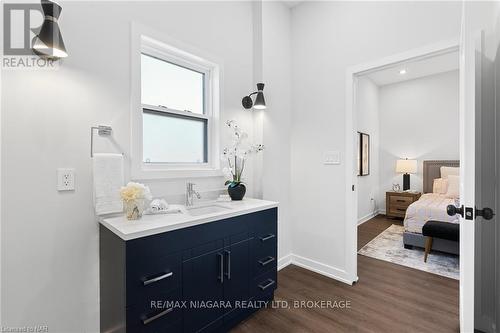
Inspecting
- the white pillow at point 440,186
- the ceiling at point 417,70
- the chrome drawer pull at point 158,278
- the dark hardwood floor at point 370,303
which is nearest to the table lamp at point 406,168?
the white pillow at point 440,186

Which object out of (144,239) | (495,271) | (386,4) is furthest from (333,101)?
(144,239)

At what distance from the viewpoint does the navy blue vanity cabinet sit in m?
1.30

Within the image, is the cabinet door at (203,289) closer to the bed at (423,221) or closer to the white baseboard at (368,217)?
the bed at (423,221)

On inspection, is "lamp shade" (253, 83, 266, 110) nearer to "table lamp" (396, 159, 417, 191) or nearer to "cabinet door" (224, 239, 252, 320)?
"cabinet door" (224, 239, 252, 320)

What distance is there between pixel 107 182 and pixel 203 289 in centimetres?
95

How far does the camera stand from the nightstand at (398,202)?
16.1ft

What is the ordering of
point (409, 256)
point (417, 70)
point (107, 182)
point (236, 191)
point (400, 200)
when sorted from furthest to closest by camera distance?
point (400, 200) → point (417, 70) → point (409, 256) → point (236, 191) → point (107, 182)

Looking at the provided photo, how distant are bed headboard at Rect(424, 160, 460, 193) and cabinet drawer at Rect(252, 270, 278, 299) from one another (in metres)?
4.60

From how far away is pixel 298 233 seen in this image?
118 inches

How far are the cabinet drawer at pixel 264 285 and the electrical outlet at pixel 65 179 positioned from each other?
1495 mm

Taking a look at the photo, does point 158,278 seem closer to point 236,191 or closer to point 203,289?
point 203,289

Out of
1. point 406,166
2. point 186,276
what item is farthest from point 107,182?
point 406,166

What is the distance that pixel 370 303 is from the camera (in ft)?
7.08

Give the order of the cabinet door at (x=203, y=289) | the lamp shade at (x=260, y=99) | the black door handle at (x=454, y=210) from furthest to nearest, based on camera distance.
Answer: the lamp shade at (x=260, y=99)
the cabinet door at (x=203, y=289)
the black door handle at (x=454, y=210)
